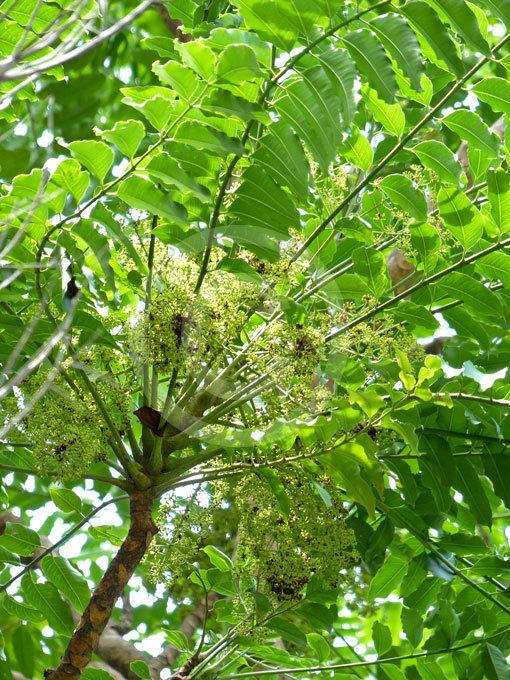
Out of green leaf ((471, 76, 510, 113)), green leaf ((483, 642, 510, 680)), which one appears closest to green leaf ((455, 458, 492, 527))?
green leaf ((483, 642, 510, 680))

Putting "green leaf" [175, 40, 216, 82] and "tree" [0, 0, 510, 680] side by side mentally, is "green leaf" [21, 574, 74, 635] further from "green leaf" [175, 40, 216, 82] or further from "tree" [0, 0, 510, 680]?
"green leaf" [175, 40, 216, 82]

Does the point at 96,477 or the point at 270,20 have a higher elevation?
the point at 270,20

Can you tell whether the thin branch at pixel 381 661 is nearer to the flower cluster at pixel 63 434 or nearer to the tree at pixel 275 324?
the tree at pixel 275 324

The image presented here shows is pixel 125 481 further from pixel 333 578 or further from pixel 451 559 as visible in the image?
pixel 451 559

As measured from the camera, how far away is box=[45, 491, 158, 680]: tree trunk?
2.06m

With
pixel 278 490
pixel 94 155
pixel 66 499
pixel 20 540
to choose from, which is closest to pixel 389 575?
pixel 278 490

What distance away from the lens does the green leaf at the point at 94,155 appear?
5.82 feet

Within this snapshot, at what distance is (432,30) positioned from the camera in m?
1.72

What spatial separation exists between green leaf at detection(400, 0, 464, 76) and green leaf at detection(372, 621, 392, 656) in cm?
156

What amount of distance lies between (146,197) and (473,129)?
0.74 metres

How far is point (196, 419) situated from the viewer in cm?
209

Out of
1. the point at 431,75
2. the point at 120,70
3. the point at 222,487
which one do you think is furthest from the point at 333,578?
the point at 120,70

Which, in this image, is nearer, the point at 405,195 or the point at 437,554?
the point at 405,195

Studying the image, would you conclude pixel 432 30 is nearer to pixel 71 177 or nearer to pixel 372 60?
pixel 372 60
